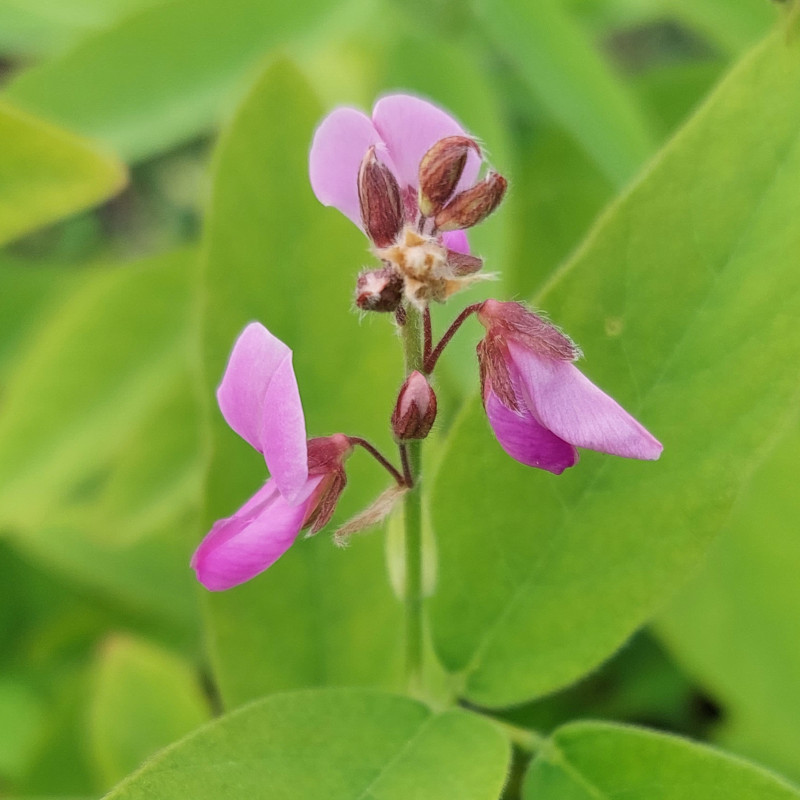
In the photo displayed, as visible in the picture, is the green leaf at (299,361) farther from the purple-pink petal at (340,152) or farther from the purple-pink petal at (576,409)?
the purple-pink petal at (576,409)

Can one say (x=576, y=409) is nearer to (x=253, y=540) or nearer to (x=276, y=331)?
(x=253, y=540)

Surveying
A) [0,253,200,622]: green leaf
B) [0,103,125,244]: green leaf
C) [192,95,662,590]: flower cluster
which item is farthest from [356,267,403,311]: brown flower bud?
[0,253,200,622]: green leaf

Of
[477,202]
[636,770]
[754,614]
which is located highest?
[477,202]

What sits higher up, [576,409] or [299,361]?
[299,361]

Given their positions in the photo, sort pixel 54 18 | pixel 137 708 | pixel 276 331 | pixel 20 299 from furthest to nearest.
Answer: pixel 20 299 < pixel 54 18 < pixel 137 708 < pixel 276 331

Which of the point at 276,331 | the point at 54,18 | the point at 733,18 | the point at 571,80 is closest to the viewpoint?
the point at 276,331

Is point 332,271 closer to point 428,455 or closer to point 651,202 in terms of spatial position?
point 428,455

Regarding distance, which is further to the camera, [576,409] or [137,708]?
[137,708]

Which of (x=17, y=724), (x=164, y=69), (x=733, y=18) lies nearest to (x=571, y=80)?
(x=733, y=18)
